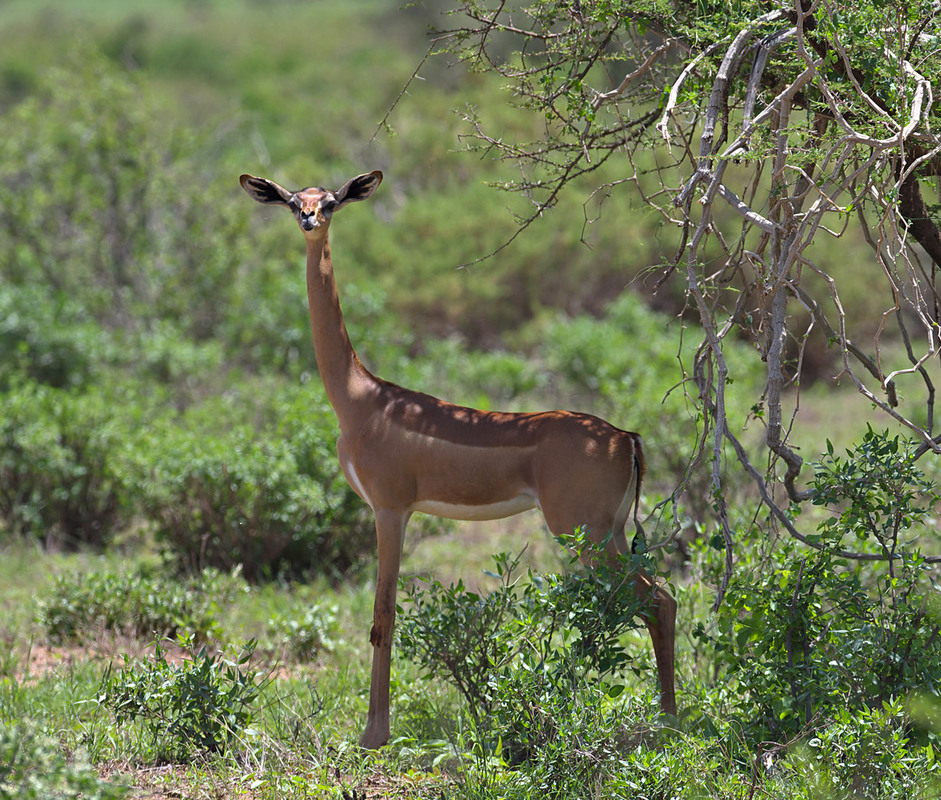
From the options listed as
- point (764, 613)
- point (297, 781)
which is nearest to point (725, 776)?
point (764, 613)

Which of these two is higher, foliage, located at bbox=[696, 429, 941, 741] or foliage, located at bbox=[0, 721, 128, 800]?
foliage, located at bbox=[696, 429, 941, 741]

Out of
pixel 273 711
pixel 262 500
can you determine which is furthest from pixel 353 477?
pixel 262 500

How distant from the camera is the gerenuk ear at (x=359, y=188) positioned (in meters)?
4.33

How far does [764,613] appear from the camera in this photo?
4020 mm

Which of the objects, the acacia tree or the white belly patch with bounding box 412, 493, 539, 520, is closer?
the acacia tree

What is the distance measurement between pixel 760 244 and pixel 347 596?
151 inches

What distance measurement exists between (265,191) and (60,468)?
4127 mm

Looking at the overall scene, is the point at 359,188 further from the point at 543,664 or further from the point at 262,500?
the point at 262,500

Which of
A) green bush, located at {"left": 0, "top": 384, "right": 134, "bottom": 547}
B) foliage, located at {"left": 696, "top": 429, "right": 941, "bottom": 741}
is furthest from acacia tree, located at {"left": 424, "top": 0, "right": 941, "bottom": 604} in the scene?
green bush, located at {"left": 0, "top": 384, "right": 134, "bottom": 547}

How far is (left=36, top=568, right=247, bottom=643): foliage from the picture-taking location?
5.76 m

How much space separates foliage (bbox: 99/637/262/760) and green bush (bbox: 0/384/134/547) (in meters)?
3.69

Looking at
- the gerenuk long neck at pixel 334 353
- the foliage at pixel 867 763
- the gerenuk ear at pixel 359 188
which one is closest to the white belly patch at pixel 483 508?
the gerenuk long neck at pixel 334 353

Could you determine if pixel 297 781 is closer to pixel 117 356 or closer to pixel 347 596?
pixel 347 596

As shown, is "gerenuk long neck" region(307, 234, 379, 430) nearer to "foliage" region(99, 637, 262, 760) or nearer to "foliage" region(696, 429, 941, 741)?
"foliage" region(99, 637, 262, 760)
